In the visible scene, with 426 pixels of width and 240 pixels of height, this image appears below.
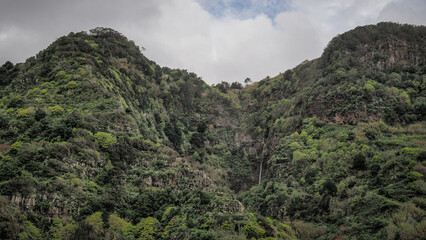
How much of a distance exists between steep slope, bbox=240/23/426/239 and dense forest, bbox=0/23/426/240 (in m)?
0.18

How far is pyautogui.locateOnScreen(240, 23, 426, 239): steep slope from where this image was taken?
26.1m

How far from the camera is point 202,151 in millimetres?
56031

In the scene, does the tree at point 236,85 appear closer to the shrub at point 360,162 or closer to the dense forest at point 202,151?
the dense forest at point 202,151

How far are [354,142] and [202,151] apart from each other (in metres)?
27.7

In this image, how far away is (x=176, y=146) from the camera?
167 feet

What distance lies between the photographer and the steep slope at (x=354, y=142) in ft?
85.8

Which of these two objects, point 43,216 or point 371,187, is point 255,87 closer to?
point 371,187

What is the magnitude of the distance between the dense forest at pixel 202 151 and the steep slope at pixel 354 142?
0.18 metres

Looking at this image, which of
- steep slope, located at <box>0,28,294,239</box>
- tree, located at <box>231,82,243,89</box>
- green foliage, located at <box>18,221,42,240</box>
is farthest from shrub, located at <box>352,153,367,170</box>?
tree, located at <box>231,82,243,89</box>

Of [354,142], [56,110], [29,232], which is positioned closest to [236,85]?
[354,142]

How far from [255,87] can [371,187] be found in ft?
228

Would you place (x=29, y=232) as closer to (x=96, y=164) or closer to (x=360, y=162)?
(x=96, y=164)

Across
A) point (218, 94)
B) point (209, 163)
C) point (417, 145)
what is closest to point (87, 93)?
point (209, 163)

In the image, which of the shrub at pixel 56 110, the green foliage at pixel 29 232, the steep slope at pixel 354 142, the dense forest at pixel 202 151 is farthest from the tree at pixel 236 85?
the green foliage at pixel 29 232
